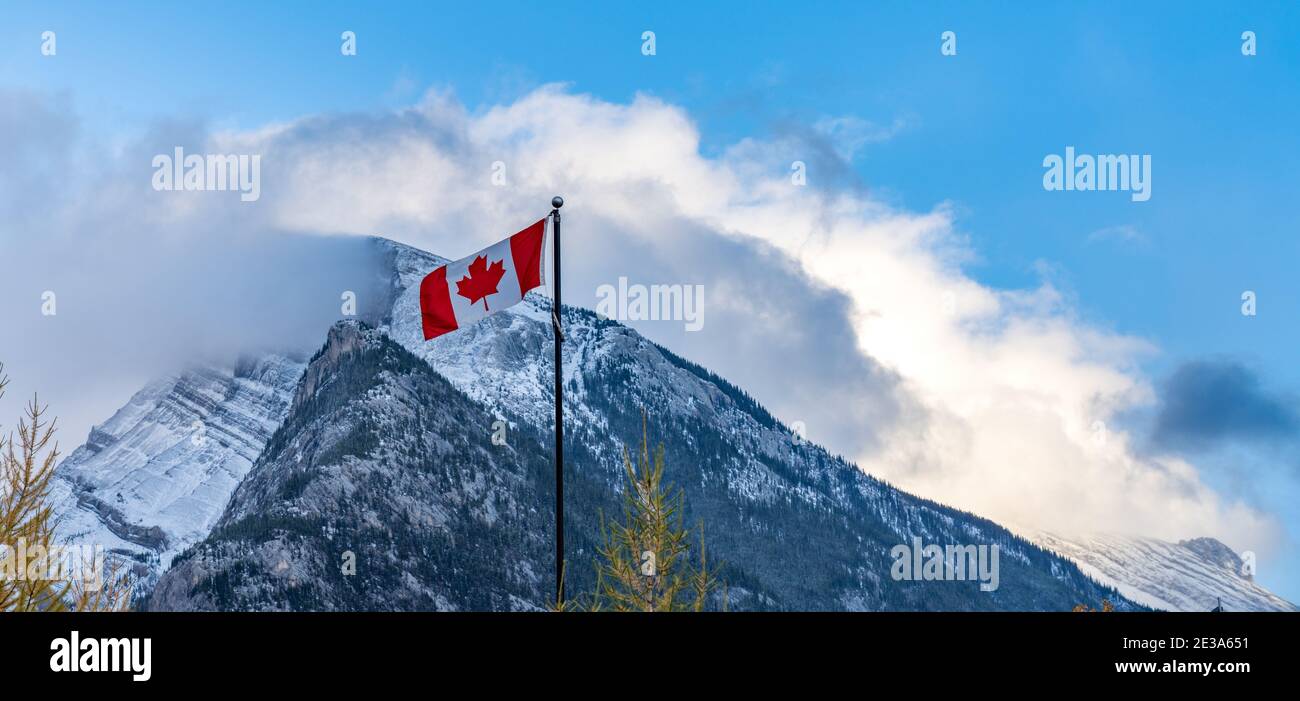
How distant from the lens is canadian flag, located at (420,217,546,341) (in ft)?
109

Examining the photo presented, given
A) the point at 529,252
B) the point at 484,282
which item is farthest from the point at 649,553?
the point at 484,282

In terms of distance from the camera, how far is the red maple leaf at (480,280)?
3366 cm

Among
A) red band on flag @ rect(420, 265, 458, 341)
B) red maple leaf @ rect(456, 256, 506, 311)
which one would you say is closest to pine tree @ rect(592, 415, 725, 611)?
red maple leaf @ rect(456, 256, 506, 311)

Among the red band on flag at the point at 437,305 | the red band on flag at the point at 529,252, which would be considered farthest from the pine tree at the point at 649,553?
the red band on flag at the point at 437,305

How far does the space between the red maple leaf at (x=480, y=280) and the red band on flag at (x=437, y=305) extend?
19.6 inches

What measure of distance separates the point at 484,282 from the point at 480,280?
142 mm

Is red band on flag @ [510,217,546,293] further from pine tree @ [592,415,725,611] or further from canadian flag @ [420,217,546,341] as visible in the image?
pine tree @ [592,415,725,611]

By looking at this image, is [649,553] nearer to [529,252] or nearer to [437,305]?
[529,252]

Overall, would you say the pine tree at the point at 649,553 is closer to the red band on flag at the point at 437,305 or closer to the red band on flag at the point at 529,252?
the red band on flag at the point at 529,252

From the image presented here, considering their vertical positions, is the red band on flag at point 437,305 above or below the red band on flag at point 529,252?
below

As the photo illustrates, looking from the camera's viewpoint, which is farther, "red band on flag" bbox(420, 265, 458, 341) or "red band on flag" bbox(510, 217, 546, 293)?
"red band on flag" bbox(420, 265, 458, 341)
